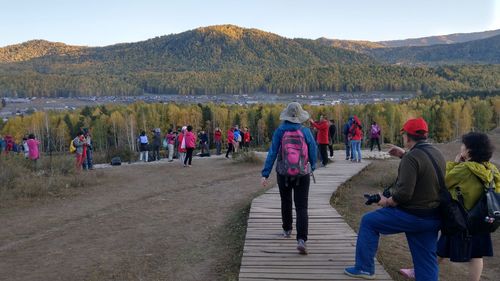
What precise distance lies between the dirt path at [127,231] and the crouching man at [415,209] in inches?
84.9

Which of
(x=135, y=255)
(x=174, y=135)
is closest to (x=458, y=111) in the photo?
(x=174, y=135)

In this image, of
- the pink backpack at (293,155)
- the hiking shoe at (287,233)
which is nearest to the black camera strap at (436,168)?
the pink backpack at (293,155)

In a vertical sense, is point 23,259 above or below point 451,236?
below

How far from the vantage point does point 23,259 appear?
762 centimetres

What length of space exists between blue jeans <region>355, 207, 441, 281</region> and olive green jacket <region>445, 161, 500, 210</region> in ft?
1.22

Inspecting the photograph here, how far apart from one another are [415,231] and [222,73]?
6489 inches

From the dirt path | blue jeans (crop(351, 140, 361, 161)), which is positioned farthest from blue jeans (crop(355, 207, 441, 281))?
blue jeans (crop(351, 140, 361, 161))

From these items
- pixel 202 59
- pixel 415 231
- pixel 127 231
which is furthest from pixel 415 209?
pixel 202 59

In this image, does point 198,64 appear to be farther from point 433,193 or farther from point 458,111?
point 433,193

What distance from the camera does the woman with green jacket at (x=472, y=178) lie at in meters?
5.14

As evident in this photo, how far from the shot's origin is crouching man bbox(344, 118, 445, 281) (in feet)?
→ 16.3

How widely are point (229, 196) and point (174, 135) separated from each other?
11213 mm

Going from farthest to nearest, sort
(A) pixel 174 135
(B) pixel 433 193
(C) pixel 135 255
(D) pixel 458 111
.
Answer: (D) pixel 458 111
(A) pixel 174 135
(C) pixel 135 255
(B) pixel 433 193

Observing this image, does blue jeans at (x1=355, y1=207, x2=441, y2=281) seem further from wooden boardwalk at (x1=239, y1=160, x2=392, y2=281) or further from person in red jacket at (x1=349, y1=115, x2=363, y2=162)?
person in red jacket at (x1=349, y1=115, x2=363, y2=162)
